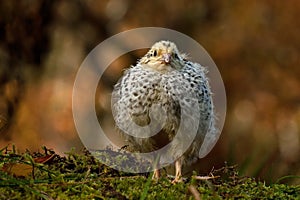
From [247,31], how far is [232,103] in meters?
0.51

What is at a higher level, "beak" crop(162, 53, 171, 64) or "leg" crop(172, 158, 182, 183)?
"beak" crop(162, 53, 171, 64)

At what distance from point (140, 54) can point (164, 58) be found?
98.0 inches

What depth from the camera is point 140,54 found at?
4715mm

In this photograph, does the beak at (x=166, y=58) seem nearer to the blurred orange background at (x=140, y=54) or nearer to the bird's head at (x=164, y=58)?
the bird's head at (x=164, y=58)

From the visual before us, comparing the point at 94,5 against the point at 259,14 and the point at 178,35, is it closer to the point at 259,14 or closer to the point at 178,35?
the point at 178,35

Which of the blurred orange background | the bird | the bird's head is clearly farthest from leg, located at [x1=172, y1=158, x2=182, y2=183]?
the blurred orange background

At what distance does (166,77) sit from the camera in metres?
2.23

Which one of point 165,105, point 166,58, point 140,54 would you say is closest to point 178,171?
point 165,105

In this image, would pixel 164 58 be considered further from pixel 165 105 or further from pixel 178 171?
pixel 178 171

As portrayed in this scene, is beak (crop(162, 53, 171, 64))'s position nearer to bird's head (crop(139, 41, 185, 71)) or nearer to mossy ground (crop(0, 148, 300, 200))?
bird's head (crop(139, 41, 185, 71))

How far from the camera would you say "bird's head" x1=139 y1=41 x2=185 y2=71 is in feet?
7.39

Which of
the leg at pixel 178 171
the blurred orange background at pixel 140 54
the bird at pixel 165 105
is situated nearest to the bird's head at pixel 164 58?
the bird at pixel 165 105

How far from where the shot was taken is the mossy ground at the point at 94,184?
5.74 feet

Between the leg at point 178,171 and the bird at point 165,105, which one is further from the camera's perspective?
the bird at point 165,105
